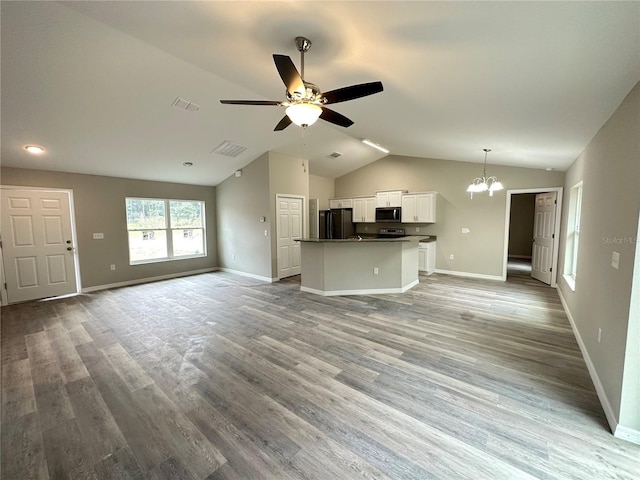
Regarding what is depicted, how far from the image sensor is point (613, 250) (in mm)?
2123

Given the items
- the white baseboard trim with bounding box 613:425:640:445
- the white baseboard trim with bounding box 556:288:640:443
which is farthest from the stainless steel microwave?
the white baseboard trim with bounding box 613:425:640:445

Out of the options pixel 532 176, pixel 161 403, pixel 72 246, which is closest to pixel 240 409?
pixel 161 403

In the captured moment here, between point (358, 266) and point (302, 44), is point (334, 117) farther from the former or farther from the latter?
point (358, 266)

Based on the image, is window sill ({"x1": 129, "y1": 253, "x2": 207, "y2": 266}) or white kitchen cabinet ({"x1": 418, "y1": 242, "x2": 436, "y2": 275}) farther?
white kitchen cabinet ({"x1": 418, "y1": 242, "x2": 436, "y2": 275})

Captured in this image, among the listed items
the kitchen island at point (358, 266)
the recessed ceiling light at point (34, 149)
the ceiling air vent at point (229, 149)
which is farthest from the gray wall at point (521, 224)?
the recessed ceiling light at point (34, 149)

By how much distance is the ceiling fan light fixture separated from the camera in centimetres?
215

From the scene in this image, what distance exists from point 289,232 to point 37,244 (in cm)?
475

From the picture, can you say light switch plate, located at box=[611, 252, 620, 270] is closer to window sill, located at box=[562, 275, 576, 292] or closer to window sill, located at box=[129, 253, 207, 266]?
window sill, located at box=[562, 275, 576, 292]

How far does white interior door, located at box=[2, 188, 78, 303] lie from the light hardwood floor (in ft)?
3.73

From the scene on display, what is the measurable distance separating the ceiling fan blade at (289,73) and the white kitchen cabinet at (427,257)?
5466mm

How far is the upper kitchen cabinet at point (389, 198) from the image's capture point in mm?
7133

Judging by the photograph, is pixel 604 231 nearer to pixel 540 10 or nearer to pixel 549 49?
pixel 549 49

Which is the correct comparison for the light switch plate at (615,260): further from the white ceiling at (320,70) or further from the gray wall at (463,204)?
the gray wall at (463,204)

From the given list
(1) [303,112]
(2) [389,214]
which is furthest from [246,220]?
(1) [303,112]
